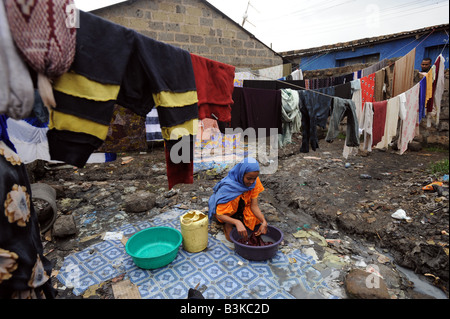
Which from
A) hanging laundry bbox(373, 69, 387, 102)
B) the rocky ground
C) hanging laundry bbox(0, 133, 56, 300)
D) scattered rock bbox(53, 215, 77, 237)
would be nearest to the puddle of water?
the rocky ground

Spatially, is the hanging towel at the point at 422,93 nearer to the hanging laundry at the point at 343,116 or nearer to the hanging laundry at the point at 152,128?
the hanging laundry at the point at 343,116

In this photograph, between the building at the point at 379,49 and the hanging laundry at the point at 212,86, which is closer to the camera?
the hanging laundry at the point at 212,86

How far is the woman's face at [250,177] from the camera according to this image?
9.98 ft

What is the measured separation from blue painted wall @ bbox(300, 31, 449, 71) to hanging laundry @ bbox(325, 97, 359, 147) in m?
5.87

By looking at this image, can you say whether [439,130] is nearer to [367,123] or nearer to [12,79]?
[367,123]

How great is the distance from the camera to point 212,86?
6.42ft

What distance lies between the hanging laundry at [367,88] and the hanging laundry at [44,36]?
168 inches

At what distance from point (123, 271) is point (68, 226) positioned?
1.19 meters

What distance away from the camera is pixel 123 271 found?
2730 mm

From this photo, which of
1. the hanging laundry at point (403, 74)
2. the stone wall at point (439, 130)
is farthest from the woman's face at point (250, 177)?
the stone wall at point (439, 130)

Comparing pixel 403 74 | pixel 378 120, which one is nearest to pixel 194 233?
pixel 378 120

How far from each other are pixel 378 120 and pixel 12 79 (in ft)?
13.7

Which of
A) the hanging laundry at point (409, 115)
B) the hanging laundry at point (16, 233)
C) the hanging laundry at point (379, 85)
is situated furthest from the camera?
the hanging laundry at point (379, 85)

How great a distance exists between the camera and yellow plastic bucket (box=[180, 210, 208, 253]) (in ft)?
9.59
